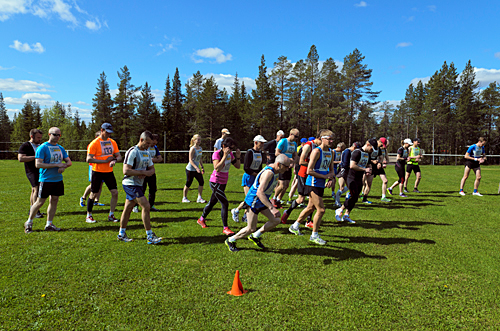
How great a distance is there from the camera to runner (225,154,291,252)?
4.27 m

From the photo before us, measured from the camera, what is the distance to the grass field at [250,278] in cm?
305

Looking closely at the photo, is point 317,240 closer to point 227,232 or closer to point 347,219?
point 227,232

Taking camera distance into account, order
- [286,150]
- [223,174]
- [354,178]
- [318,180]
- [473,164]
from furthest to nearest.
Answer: [473,164] < [286,150] < [354,178] < [223,174] < [318,180]

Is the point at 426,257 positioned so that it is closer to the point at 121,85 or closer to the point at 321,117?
the point at 321,117

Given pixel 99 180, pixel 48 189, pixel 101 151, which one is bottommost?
pixel 48 189

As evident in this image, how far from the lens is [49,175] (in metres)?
5.73

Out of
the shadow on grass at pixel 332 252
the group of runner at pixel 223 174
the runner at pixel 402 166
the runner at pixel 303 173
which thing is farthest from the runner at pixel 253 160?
the runner at pixel 402 166

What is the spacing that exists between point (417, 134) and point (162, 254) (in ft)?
239

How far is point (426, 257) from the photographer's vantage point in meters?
4.82

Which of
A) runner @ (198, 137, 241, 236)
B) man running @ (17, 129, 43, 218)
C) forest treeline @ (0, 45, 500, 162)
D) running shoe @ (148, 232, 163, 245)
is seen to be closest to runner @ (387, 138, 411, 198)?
runner @ (198, 137, 241, 236)

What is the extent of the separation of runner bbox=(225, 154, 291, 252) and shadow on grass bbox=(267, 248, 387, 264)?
20.9 inches

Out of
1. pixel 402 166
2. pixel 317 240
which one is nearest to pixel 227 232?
pixel 317 240

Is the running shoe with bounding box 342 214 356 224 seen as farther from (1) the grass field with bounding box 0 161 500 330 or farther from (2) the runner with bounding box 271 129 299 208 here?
(2) the runner with bounding box 271 129 299 208

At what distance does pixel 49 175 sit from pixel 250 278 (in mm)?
4792
